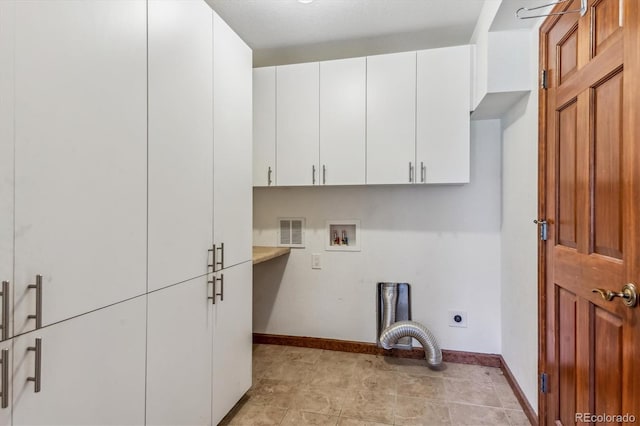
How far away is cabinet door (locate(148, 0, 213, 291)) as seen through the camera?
136 cm

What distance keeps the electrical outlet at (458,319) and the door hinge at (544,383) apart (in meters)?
0.93

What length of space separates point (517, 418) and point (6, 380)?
245 cm

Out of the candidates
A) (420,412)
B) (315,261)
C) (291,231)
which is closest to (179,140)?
(291,231)

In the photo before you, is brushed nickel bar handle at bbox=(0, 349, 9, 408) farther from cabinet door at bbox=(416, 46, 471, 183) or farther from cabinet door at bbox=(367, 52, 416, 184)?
cabinet door at bbox=(416, 46, 471, 183)

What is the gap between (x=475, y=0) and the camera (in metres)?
2.13

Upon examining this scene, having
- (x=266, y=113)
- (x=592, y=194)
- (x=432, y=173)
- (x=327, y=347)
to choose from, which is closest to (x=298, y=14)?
(x=266, y=113)

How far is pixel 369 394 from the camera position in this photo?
2.29 meters

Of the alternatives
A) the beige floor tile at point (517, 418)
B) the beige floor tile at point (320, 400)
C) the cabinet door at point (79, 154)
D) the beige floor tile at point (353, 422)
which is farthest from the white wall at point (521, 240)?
the cabinet door at point (79, 154)

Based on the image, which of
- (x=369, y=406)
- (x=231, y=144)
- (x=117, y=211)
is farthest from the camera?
(x=369, y=406)

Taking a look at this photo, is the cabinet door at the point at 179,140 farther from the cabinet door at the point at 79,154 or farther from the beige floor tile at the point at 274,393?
the beige floor tile at the point at 274,393

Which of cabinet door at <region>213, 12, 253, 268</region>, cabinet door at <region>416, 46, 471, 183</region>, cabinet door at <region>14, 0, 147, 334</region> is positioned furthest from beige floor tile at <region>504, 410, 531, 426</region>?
cabinet door at <region>14, 0, 147, 334</region>

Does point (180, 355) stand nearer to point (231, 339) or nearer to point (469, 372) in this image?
point (231, 339)

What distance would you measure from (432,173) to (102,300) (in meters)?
2.15

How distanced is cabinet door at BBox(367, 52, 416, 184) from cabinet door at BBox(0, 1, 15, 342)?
209cm
